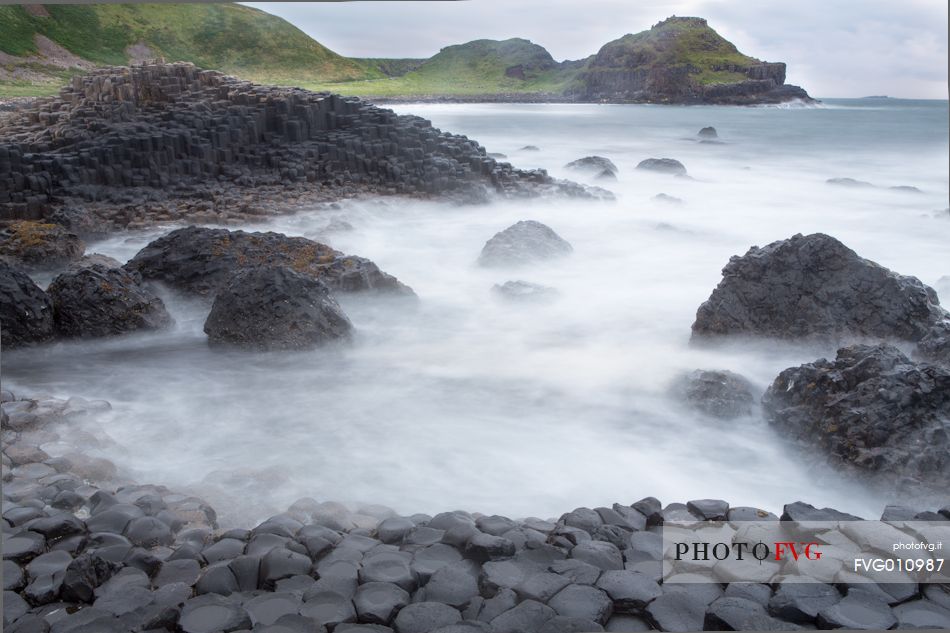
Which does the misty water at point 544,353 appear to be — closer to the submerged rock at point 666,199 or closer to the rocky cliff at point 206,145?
the submerged rock at point 666,199

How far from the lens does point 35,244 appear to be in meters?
3.54

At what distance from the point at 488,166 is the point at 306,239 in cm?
102

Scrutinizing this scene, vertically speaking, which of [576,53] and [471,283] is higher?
[576,53]

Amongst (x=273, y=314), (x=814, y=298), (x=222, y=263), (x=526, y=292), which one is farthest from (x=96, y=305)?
(x=814, y=298)

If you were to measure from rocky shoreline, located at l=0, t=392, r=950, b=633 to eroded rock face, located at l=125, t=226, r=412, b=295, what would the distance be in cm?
182

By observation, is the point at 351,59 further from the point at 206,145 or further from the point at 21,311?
the point at 21,311

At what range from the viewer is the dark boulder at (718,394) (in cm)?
281

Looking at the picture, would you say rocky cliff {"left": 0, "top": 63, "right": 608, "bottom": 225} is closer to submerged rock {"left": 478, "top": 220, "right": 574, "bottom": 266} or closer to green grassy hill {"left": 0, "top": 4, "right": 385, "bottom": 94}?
green grassy hill {"left": 0, "top": 4, "right": 385, "bottom": 94}

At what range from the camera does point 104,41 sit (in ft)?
9.50

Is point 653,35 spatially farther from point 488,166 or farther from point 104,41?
point 104,41

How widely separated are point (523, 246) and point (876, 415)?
1.69 m

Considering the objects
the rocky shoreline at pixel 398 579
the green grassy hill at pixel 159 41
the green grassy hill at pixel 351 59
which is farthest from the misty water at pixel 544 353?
the green grassy hill at pixel 159 41

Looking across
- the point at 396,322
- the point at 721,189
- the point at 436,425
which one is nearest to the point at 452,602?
the point at 436,425

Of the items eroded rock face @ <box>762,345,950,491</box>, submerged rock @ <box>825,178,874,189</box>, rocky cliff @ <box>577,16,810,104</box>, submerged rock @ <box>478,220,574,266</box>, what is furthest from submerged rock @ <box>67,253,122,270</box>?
submerged rock @ <box>825,178,874,189</box>
